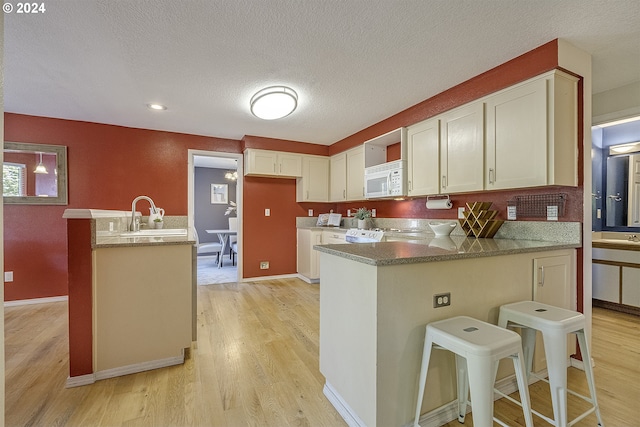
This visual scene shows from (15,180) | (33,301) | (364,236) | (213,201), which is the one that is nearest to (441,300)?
(364,236)

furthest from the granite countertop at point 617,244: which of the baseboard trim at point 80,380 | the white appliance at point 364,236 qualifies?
the baseboard trim at point 80,380

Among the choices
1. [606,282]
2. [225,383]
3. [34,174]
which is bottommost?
[225,383]

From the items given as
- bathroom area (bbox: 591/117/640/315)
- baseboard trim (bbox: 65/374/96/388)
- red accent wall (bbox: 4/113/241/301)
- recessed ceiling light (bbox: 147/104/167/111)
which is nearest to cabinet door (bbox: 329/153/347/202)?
red accent wall (bbox: 4/113/241/301)

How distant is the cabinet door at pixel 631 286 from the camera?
9.00 feet

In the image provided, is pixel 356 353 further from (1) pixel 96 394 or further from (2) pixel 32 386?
(2) pixel 32 386

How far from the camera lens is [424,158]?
9.55 feet

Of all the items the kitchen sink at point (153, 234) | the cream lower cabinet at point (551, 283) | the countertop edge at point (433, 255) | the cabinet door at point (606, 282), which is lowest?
the cabinet door at point (606, 282)

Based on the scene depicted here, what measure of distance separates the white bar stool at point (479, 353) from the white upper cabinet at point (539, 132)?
1.31 metres

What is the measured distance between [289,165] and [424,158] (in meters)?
2.23

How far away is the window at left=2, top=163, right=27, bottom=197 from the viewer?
328 cm

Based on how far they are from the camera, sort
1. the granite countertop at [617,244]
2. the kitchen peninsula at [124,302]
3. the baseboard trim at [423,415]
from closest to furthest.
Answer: the baseboard trim at [423,415]
the kitchen peninsula at [124,302]
the granite countertop at [617,244]

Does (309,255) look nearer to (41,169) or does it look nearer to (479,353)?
(479,353)

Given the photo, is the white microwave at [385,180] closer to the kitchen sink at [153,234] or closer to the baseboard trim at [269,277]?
the baseboard trim at [269,277]

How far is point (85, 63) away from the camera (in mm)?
2193
